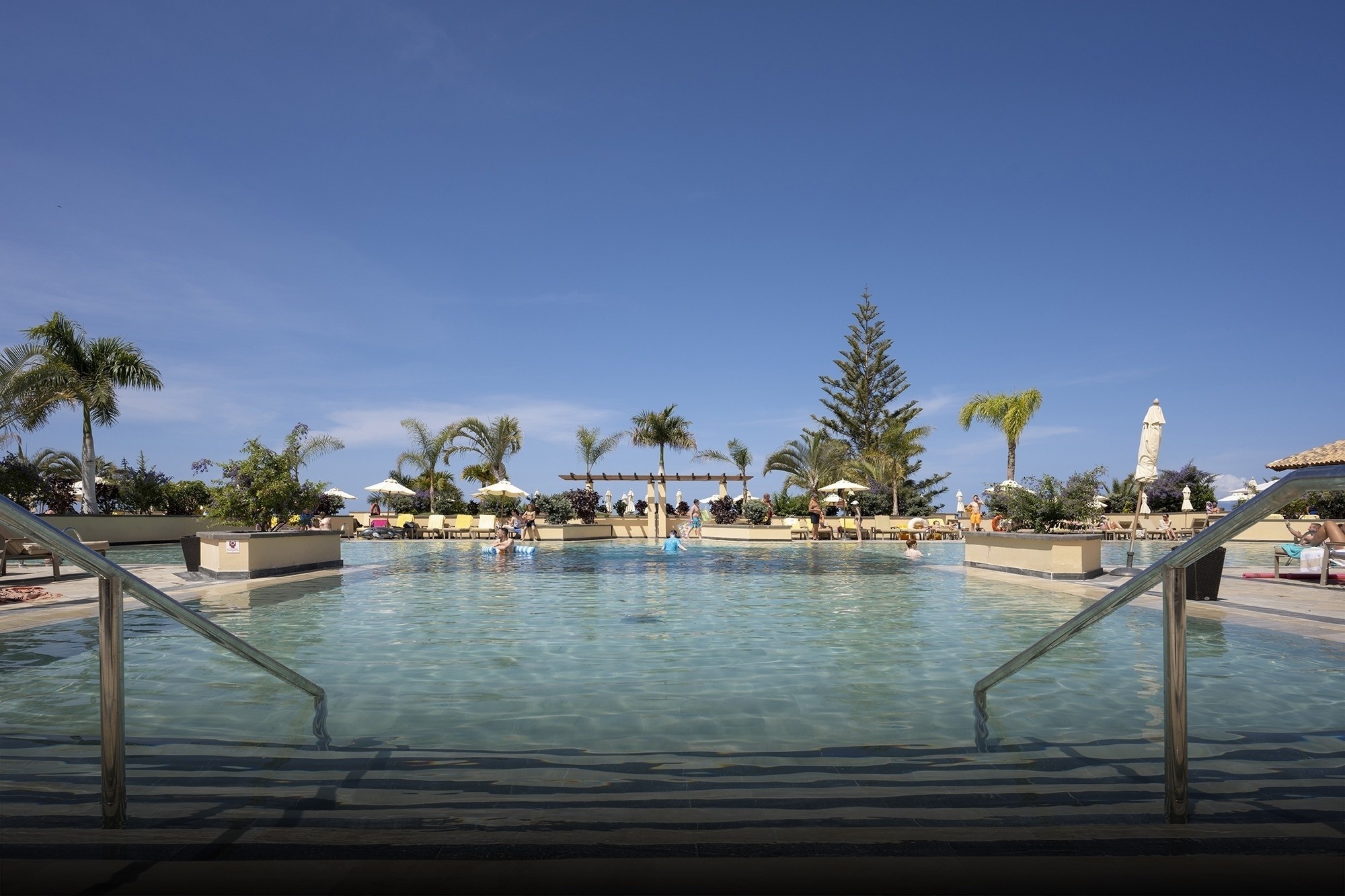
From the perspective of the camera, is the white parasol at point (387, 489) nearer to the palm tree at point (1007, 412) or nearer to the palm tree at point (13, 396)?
the palm tree at point (13, 396)

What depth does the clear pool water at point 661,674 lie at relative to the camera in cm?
472

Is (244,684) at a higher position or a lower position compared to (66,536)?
lower

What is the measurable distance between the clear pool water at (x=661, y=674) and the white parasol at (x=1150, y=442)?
57.1ft

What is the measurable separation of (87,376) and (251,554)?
1680cm

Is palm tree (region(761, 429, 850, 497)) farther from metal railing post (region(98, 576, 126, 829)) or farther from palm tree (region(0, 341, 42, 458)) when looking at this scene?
metal railing post (region(98, 576, 126, 829))

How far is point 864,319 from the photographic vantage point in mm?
49250

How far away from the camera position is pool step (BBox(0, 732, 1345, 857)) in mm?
2686

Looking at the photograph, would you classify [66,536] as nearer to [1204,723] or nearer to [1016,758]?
[1016,758]

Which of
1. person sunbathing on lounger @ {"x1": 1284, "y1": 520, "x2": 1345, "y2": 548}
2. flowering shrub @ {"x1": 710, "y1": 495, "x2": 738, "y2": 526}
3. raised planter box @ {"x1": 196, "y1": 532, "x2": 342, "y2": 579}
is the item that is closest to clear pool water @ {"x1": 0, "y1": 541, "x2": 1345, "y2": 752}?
raised planter box @ {"x1": 196, "y1": 532, "x2": 342, "y2": 579}

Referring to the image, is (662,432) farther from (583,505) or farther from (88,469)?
(88,469)

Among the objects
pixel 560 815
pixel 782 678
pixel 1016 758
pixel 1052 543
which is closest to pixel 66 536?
pixel 560 815

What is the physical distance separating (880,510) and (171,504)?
2906 cm

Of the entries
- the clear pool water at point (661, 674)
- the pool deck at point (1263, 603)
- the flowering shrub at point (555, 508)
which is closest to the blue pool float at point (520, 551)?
the flowering shrub at point (555, 508)

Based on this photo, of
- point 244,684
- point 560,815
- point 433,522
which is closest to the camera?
point 560,815
